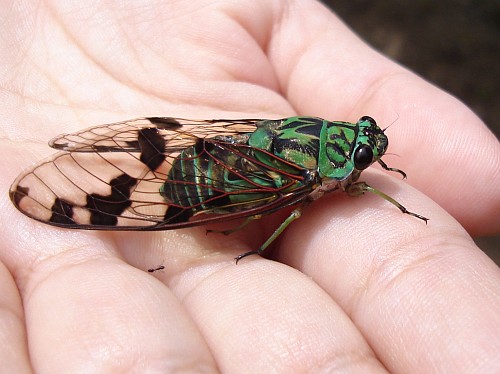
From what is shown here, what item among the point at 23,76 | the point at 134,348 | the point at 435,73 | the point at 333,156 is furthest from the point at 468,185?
the point at 435,73

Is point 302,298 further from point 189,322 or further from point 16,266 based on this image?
point 16,266

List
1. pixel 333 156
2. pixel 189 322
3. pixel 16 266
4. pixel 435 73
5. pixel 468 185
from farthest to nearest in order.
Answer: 1. pixel 435 73
2. pixel 468 185
3. pixel 333 156
4. pixel 16 266
5. pixel 189 322

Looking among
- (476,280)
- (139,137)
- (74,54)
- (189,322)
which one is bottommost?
(189,322)

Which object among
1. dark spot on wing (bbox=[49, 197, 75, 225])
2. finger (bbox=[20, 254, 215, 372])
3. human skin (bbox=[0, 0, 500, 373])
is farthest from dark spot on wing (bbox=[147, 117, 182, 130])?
finger (bbox=[20, 254, 215, 372])

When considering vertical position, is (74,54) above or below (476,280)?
above

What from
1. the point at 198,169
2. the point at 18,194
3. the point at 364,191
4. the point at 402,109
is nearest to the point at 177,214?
the point at 198,169

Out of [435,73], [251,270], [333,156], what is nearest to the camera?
[251,270]
